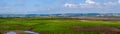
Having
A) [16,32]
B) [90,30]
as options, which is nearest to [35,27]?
[16,32]

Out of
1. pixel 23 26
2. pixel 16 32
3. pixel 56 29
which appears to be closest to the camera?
pixel 16 32

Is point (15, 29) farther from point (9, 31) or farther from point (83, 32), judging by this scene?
point (83, 32)

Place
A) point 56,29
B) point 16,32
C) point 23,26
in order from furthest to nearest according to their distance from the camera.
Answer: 1. point 23,26
2. point 56,29
3. point 16,32

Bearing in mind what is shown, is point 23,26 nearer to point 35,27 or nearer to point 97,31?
point 35,27

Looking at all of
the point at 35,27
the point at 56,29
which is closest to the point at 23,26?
the point at 35,27

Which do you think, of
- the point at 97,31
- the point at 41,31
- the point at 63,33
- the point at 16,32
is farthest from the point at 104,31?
the point at 16,32

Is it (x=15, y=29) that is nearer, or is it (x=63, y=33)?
(x=63, y=33)

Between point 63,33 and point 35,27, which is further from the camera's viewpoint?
point 35,27
